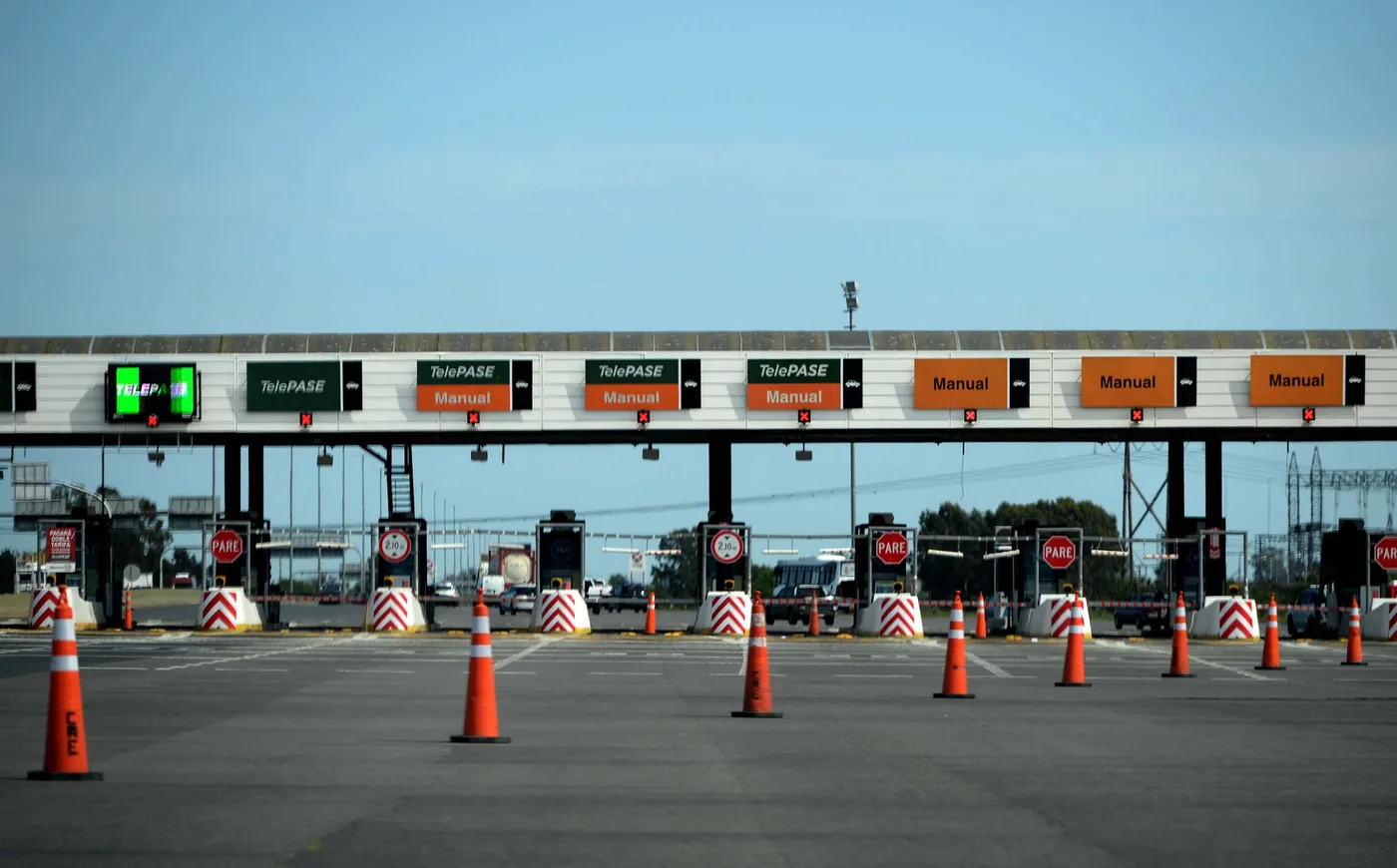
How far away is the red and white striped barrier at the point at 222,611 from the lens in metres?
40.2

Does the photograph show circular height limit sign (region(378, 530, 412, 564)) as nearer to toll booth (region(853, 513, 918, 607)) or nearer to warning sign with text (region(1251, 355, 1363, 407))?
toll booth (region(853, 513, 918, 607))

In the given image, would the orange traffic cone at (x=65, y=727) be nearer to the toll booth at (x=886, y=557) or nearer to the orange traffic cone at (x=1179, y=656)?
the orange traffic cone at (x=1179, y=656)

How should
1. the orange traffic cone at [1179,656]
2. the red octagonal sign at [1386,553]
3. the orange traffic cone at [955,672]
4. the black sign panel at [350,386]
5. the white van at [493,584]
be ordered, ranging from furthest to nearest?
the white van at [493,584] → the red octagonal sign at [1386,553] → the black sign panel at [350,386] → the orange traffic cone at [1179,656] → the orange traffic cone at [955,672]

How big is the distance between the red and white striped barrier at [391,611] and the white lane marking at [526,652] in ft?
18.8

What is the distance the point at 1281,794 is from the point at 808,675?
12.8 metres

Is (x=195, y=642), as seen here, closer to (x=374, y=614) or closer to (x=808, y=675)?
(x=374, y=614)

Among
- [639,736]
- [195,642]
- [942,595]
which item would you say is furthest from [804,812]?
[942,595]

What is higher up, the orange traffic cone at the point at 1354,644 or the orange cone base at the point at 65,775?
the orange cone base at the point at 65,775

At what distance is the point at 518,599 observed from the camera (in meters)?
72.1

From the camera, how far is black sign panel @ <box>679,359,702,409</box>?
43.2m

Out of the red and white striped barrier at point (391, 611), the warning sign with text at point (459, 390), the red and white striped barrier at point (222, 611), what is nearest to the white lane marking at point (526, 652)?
→ the red and white striped barrier at point (391, 611)

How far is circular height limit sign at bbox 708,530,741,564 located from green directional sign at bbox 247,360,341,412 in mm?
9215

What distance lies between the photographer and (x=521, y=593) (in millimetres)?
72875

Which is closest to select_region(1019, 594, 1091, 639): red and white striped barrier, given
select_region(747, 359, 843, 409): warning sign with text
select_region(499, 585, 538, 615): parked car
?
select_region(747, 359, 843, 409): warning sign with text
